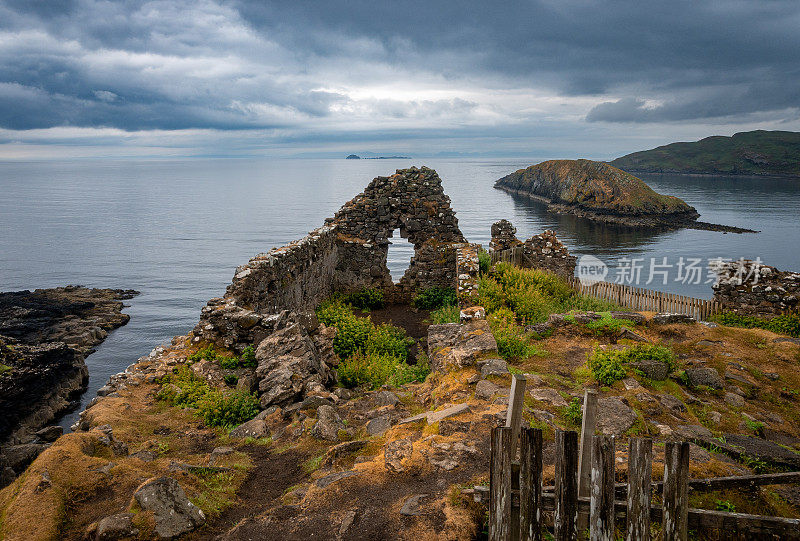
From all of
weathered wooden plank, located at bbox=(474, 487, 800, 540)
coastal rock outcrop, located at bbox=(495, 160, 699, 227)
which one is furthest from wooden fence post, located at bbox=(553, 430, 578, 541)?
coastal rock outcrop, located at bbox=(495, 160, 699, 227)

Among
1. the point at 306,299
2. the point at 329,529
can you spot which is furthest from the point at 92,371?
the point at 329,529

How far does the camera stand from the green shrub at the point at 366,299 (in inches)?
821

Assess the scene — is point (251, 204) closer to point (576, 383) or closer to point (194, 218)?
point (194, 218)

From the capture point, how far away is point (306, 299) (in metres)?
17.4

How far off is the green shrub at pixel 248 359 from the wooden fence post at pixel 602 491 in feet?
30.1

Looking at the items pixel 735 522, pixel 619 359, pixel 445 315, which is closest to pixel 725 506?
pixel 735 522

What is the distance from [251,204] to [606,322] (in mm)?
98187

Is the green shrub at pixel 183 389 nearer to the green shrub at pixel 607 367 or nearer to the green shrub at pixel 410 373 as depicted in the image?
the green shrub at pixel 410 373

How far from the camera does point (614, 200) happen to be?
235 ft

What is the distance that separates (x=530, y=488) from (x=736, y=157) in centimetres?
20462

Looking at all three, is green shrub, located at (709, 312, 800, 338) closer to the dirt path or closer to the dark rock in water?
the dirt path

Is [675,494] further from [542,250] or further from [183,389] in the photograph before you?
[542,250]

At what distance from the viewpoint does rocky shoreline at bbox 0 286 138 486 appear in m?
14.4

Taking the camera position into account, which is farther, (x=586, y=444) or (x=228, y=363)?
(x=228, y=363)
